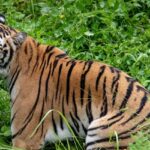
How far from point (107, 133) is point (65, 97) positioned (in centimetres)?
54

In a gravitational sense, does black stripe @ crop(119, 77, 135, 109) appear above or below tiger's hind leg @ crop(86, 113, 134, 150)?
above

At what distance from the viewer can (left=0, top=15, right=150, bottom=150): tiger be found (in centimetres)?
490

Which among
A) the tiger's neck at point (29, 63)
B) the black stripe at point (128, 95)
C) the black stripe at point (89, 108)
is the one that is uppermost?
the tiger's neck at point (29, 63)

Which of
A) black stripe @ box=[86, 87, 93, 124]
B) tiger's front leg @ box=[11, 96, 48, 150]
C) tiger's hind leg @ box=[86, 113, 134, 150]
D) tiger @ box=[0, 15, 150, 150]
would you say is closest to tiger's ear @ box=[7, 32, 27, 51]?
tiger @ box=[0, 15, 150, 150]

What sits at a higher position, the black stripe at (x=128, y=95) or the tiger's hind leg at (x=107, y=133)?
the black stripe at (x=128, y=95)

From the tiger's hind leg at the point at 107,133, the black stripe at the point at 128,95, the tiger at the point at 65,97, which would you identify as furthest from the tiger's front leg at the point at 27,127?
the black stripe at the point at 128,95

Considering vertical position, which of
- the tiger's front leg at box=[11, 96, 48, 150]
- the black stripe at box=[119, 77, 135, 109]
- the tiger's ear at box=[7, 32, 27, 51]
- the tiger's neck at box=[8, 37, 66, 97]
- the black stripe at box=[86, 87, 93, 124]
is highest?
the tiger's ear at box=[7, 32, 27, 51]

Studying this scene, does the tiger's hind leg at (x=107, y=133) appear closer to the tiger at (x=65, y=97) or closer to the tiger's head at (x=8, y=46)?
the tiger at (x=65, y=97)

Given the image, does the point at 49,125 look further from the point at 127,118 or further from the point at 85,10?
the point at 85,10

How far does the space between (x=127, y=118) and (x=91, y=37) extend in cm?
242

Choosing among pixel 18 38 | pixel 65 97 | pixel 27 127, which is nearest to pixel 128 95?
pixel 65 97

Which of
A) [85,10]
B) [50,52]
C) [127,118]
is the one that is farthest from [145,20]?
[127,118]

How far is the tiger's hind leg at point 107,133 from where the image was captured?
4.83 meters

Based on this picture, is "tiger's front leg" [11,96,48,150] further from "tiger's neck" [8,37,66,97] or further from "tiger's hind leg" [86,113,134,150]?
"tiger's hind leg" [86,113,134,150]
